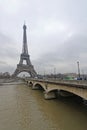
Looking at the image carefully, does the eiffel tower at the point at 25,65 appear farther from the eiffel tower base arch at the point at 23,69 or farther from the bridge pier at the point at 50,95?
the bridge pier at the point at 50,95

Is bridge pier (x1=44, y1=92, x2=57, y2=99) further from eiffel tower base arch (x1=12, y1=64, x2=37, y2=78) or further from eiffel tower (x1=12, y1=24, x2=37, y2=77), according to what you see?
eiffel tower (x1=12, y1=24, x2=37, y2=77)

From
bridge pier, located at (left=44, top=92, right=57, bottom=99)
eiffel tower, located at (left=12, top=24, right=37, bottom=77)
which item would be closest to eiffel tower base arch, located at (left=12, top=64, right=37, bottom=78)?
eiffel tower, located at (left=12, top=24, right=37, bottom=77)

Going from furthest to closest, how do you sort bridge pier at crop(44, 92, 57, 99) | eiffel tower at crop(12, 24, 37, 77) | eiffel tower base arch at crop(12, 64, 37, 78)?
eiffel tower at crop(12, 24, 37, 77) < eiffel tower base arch at crop(12, 64, 37, 78) < bridge pier at crop(44, 92, 57, 99)

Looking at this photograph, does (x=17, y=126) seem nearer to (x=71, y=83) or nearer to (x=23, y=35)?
(x=71, y=83)

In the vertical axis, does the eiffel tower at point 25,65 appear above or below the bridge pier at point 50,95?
above

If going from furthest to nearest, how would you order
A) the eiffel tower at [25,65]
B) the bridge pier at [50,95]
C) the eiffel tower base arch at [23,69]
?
the eiffel tower at [25,65], the eiffel tower base arch at [23,69], the bridge pier at [50,95]

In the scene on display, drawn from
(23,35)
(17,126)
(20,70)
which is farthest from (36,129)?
(23,35)

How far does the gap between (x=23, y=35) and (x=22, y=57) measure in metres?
21.3

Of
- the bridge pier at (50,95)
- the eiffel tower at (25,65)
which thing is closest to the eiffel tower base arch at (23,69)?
the eiffel tower at (25,65)

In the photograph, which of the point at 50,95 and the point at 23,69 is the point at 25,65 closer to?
the point at 23,69

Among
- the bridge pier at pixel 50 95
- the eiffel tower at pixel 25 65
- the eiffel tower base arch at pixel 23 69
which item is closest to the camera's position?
the bridge pier at pixel 50 95

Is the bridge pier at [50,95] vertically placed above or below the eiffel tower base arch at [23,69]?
below

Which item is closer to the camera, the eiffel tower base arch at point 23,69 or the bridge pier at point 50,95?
the bridge pier at point 50,95

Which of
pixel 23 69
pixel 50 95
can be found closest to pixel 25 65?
pixel 23 69
